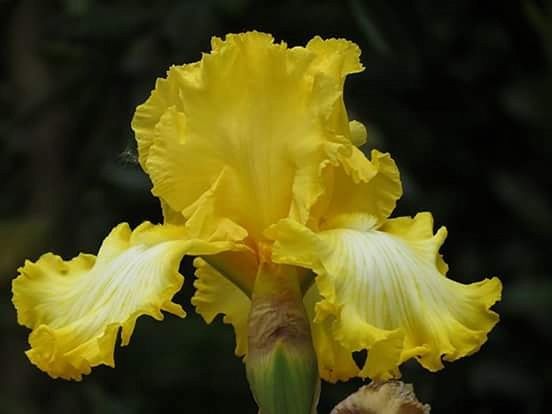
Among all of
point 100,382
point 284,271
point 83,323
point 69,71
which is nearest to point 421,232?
point 284,271

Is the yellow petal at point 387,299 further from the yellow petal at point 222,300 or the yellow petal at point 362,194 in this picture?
the yellow petal at point 222,300

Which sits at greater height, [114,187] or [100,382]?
[114,187]

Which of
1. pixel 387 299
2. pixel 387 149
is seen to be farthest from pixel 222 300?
pixel 387 149

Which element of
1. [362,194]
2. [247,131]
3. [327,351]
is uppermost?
[247,131]

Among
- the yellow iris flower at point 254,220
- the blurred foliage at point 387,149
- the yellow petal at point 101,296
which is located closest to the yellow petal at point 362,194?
the yellow iris flower at point 254,220

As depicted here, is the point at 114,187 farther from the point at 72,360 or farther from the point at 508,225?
A: the point at 72,360

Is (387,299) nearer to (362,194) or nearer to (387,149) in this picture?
(362,194)
